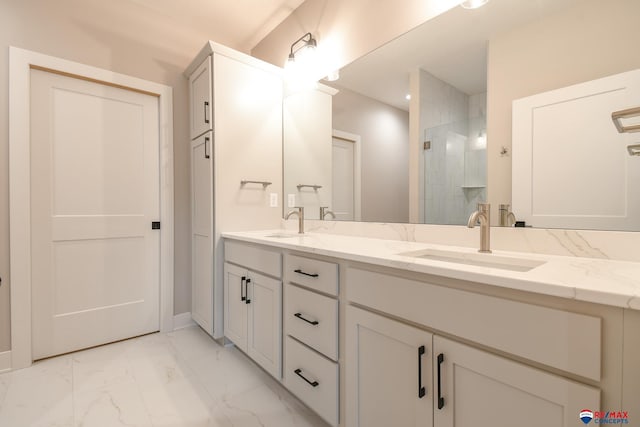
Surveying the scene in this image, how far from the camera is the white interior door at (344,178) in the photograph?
78.7 inches

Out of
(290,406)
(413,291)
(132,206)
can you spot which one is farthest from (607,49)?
(132,206)

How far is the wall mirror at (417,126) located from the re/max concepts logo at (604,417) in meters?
0.81

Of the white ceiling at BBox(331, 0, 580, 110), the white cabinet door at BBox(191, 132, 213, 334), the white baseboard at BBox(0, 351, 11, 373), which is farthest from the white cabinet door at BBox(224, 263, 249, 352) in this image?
the white ceiling at BBox(331, 0, 580, 110)

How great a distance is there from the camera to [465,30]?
4.62ft

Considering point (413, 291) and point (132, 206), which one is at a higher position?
point (132, 206)

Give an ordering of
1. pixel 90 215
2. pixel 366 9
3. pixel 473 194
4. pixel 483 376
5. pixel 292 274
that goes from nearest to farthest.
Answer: pixel 483 376
pixel 473 194
pixel 292 274
pixel 366 9
pixel 90 215

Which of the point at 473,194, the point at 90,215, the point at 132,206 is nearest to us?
the point at 473,194

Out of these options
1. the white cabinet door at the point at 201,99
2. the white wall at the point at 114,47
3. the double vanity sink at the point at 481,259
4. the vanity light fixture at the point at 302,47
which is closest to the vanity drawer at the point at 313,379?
the double vanity sink at the point at 481,259

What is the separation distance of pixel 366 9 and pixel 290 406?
7.59ft

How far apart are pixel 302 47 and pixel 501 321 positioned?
230 centimetres

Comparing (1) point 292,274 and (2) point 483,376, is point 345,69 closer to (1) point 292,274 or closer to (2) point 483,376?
(1) point 292,274

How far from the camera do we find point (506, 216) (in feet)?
4.17

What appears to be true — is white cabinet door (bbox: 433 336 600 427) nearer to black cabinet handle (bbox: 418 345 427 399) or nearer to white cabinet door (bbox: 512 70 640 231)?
black cabinet handle (bbox: 418 345 427 399)

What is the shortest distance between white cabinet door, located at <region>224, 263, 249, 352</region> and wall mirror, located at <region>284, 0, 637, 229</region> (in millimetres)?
706
